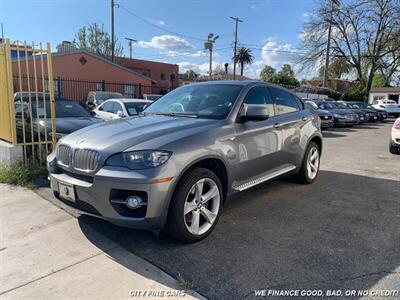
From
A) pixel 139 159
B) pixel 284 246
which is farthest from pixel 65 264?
pixel 284 246

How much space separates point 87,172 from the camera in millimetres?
3066

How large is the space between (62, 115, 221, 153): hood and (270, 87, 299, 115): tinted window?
149 centimetres

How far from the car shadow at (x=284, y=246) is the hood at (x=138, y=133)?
3.34 ft

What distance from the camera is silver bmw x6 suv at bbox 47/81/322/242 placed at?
2.92 metres

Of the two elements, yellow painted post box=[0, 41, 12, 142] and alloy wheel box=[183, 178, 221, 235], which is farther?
yellow painted post box=[0, 41, 12, 142]

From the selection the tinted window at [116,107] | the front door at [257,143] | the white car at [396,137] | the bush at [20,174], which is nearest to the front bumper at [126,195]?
the front door at [257,143]

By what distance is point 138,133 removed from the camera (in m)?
3.29

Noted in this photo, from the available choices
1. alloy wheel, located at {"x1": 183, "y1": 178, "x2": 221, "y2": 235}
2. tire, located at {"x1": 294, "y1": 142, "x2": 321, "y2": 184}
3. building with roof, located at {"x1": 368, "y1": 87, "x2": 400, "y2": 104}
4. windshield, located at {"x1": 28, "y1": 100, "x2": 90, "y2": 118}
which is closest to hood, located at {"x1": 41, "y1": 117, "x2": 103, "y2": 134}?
windshield, located at {"x1": 28, "y1": 100, "x2": 90, "y2": 118}

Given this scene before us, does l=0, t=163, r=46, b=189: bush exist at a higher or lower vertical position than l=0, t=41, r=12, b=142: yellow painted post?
lower

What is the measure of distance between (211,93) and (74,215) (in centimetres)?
228

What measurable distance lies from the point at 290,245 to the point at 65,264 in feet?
7.03

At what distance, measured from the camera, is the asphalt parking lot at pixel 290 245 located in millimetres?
A: 2734

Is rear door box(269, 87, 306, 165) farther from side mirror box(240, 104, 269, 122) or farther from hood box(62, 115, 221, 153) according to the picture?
hood box(62, 115, 221, 153)

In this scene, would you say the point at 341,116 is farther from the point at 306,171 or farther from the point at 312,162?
the point at 306,171
